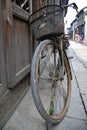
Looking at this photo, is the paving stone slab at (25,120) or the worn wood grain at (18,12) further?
the worn wood grain at (18,12)

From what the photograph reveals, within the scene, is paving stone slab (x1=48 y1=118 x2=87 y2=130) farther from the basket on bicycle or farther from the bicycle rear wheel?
the basket on bicycle

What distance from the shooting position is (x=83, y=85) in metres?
3.12

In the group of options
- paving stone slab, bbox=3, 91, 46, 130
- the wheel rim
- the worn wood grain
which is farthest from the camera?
the wheel rim

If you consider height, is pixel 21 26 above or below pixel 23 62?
above

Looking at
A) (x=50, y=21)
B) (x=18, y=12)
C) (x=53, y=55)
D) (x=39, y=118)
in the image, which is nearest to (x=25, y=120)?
(x=39, y=118)

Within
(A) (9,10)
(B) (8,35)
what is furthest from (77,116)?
(A) (9,10)

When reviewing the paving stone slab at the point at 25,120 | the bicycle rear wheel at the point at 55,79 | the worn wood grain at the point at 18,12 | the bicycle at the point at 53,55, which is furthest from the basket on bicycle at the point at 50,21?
the paving stone slab at the point at 25,120

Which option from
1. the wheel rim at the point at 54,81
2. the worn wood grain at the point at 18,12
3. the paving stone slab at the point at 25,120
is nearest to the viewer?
the paving stone slab at the point at 25,120

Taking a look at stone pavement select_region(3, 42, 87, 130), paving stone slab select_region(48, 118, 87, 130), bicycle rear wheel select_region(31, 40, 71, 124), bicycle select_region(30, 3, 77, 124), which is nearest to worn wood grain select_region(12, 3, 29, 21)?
bicycle select_region(30, 3, 77, 124)

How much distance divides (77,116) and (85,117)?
3.5 inches

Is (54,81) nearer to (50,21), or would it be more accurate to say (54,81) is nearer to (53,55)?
(53,55)

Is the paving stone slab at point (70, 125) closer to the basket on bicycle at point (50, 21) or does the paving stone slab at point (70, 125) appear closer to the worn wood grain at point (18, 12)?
the basket on bicycle at point (50, 21)

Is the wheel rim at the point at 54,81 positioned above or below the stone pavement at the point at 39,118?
above

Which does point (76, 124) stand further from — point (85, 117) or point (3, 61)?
point (3, 61)
